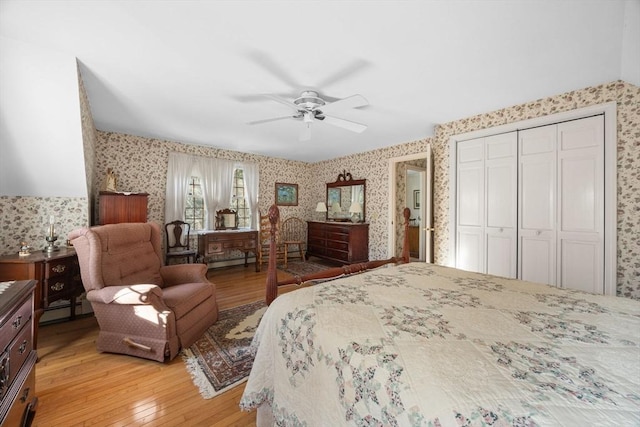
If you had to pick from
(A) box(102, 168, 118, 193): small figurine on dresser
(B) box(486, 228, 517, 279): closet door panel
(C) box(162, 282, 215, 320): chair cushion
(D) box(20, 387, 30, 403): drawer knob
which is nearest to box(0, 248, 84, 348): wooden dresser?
(C) box(162, 282, 215, 320): chair cushion

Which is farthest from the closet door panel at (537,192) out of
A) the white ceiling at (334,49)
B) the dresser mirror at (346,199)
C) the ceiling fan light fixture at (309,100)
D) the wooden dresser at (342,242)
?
the dresser mirror at (346,199)

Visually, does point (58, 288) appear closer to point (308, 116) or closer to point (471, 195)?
point (308, 116)

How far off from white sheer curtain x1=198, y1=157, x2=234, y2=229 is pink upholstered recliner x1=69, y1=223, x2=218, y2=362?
250 centimetres

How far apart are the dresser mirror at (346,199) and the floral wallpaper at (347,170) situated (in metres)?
0.15

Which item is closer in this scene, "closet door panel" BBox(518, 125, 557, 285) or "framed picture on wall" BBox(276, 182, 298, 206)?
"closet door panel" BBox(518, 125, 557, 285)

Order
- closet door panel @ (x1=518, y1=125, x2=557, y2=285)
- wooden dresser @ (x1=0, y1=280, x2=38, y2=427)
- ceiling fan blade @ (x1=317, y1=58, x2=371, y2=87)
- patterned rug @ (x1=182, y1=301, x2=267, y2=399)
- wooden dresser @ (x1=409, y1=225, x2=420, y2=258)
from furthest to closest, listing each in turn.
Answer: wooden dresser @ (x1=409, y1=225, x2=420, y2=258), closet door panel @ (x1=518, y1=125, x2=557, y2=285), ceiling fan blade @ (x1=317, y1=58, x2=371, y2=87), patterned rug @ (x1=182, y1=301, x2=267, y2=399), wooden dresser @ (x1=0, y1=280, x2=38, y2=427)

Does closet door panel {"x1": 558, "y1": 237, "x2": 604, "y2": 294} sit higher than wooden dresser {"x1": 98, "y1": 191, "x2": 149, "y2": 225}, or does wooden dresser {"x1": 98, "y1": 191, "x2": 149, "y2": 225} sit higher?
wooden dresser {"x1": 98, "y1": 191, "x2": 149, "y2": 225}

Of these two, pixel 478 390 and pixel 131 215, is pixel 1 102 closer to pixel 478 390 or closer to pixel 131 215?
pixel 131 215

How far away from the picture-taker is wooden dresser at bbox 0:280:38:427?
103 cm

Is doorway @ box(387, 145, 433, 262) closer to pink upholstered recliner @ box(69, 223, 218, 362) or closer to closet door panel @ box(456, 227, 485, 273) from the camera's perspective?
closet door panel @ box(456, 227, 485, 273)

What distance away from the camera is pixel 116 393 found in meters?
1.70

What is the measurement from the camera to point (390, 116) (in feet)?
10.8

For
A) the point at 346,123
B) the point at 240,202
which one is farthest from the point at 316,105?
the point at 240,202

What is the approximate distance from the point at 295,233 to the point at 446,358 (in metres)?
5.37
